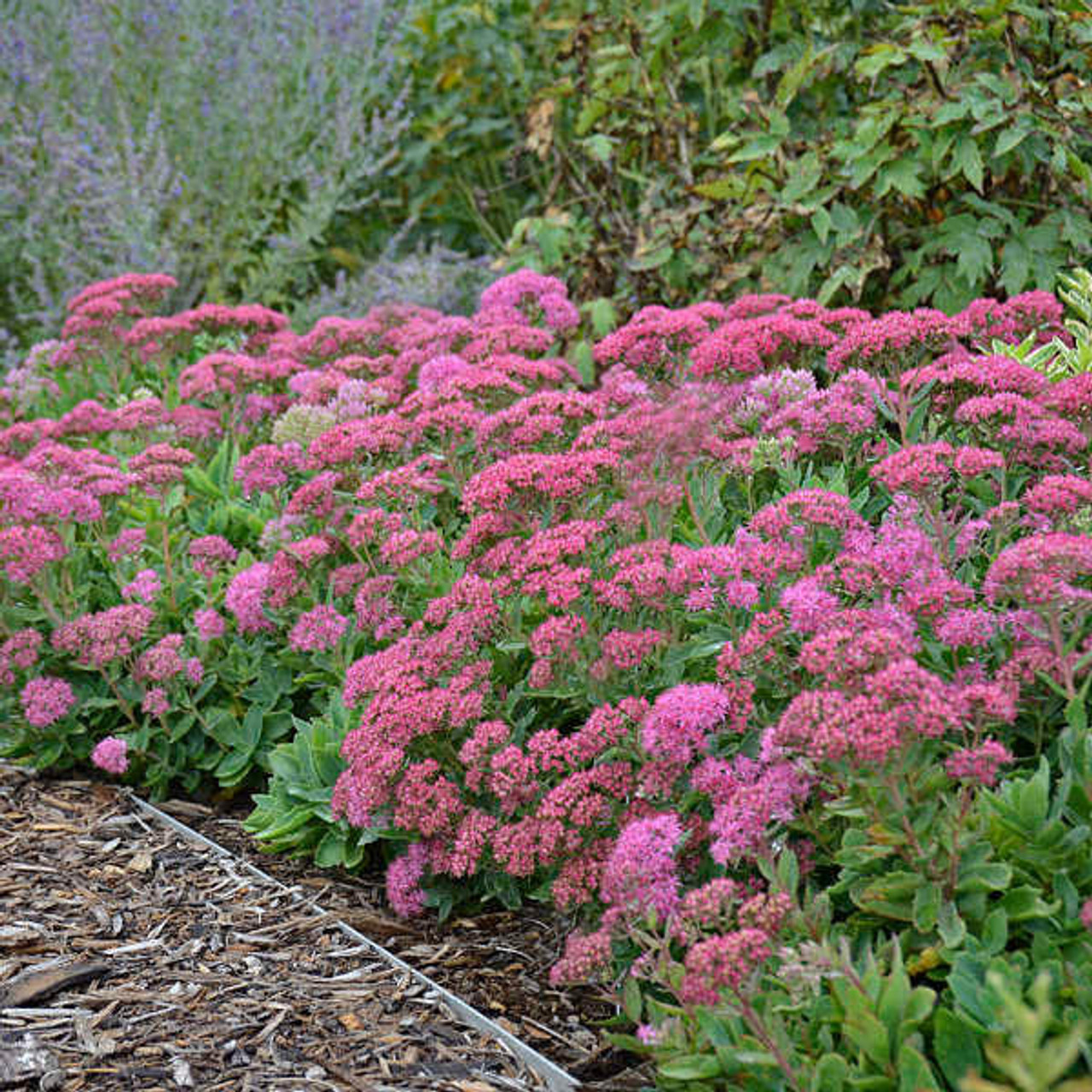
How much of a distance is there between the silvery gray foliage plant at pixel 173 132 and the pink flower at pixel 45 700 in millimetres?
3641

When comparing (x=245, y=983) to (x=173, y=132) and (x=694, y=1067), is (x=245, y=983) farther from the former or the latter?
(x=173, y=132)

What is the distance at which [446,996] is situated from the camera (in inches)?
101

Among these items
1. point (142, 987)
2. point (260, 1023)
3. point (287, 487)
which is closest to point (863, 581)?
point (260, 1023)

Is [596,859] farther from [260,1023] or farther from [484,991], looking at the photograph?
[260,1023]

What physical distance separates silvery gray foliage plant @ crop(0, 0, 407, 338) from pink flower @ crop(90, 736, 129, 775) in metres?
3.88

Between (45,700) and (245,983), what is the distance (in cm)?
125

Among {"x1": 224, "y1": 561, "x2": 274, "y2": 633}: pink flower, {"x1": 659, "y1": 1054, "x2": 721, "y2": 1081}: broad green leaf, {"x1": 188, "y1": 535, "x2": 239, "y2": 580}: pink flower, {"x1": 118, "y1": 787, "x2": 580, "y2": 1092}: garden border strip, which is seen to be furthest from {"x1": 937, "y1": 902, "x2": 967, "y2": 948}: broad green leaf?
{"x1": 188, "y1": 535, "x2": 239, "y2": 580}: pink flower

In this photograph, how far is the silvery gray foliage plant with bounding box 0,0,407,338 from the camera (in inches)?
273

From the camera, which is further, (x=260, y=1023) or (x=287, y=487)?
(x=287, y=487)

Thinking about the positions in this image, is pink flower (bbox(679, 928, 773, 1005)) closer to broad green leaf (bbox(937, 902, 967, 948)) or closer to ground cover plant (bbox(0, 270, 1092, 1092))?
ground cover plant (bbox(0, 270, 1092, 1092))

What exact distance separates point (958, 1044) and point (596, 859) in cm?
79

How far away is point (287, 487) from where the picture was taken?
4.32 metres

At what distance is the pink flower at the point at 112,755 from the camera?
3430 millimetres

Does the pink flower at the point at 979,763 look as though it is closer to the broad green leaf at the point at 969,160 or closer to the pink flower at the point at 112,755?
the pink flower at the point at 112,755
